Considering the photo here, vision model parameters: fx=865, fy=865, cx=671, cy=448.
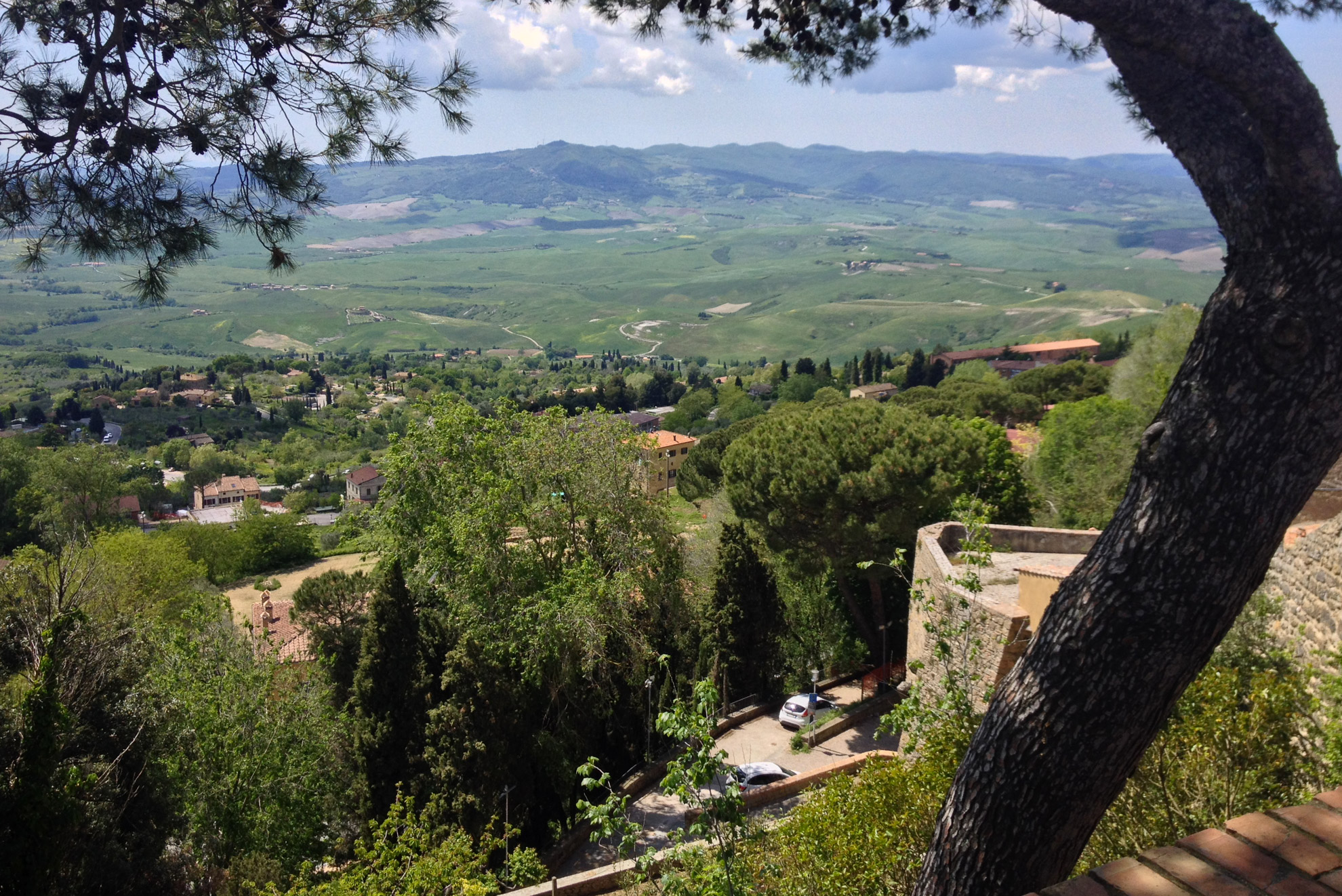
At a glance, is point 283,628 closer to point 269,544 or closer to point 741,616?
point 269,544

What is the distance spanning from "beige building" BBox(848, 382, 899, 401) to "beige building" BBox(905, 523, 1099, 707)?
59.0 meters

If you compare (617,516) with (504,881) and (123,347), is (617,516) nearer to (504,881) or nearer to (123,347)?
(504,881)

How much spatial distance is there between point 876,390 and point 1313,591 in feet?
225

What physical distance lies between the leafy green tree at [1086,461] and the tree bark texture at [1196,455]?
13.6 meters

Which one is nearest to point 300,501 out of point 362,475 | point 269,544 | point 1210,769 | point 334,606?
point 362,475

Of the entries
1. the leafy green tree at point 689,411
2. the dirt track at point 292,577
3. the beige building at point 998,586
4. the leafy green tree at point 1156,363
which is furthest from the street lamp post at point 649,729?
the leafy green tree at point 689,411

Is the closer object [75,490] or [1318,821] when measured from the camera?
[1318,821]

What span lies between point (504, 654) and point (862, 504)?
6.74 m

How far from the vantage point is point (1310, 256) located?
2.66 meters

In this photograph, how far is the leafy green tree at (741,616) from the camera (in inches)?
640

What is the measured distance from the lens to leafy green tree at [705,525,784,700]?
53.4 ft

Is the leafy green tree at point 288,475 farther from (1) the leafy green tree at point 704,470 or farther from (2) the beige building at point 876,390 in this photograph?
(1) the leafy green tree at point 704,470

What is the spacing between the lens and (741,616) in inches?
642

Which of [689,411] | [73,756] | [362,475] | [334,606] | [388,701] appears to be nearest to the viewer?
[73,756]
